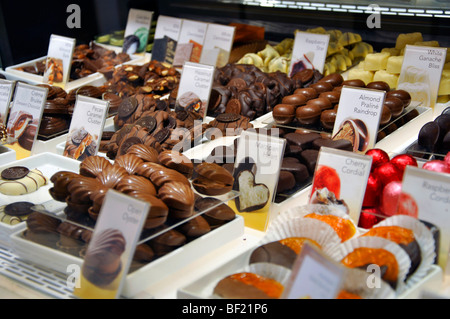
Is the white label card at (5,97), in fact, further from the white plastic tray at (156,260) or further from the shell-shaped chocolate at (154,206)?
the shell-shaped chocolate at (154,206)

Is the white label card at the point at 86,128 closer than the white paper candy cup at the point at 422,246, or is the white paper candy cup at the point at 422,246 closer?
the white paper candy cup at the point at 422,246

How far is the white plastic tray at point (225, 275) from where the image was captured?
1494mm

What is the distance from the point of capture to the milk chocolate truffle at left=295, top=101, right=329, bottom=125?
259 cm

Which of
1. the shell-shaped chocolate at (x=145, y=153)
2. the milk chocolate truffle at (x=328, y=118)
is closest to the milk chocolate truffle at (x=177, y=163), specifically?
the shell-shaped chocolate at (x=145, y=153)

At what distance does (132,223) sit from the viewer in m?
1.55

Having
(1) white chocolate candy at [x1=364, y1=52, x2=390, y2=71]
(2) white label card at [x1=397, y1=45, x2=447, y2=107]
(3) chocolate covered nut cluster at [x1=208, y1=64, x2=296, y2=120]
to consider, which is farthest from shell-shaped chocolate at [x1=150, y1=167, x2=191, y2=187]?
(1) white chocolate candy at [x1=364, y1=52, x2=390, y2=71]

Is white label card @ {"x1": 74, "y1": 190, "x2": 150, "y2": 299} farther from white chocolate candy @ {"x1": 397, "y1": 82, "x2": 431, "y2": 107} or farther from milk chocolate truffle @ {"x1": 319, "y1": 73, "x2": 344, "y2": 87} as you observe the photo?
white chocolate candy @ {"x1": 397, "y1": 82, "x2": 431, "y2": 107}

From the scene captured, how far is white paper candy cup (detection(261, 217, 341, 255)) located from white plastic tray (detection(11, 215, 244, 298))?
0.23 metres

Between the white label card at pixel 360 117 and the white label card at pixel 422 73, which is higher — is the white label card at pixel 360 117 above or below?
below

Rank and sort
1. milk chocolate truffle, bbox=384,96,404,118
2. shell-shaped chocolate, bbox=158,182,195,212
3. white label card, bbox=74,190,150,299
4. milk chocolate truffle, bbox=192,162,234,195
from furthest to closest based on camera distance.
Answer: milk chocolate truffle, bbox=384,96,404,118, milk chocolate truffle, bbox=192,162,234,195, shell-shaped chocolate, bbox=158,182,195,212, white label card, bbox=74,190,150,299

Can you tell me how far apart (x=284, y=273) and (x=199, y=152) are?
1116 millimetres

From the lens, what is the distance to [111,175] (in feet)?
6.31

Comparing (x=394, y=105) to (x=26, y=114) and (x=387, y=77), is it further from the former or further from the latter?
(x=26, y=114)

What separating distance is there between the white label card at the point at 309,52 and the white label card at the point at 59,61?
146cm
